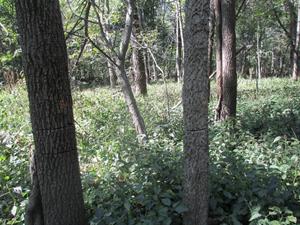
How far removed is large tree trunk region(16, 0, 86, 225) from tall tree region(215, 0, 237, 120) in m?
4.52

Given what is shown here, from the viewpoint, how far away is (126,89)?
5.54 metres

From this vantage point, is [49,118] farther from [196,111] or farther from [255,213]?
[255,213]

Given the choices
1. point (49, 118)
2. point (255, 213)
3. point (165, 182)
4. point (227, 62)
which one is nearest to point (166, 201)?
point (165, 182)

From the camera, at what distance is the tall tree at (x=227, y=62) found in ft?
22.2

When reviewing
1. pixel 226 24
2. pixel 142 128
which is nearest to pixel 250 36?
pixel 226 24

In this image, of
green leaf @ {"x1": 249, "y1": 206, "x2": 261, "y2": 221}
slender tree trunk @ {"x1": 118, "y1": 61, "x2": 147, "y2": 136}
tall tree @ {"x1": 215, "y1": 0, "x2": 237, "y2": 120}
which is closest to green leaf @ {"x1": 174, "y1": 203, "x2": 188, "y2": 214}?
green leaf @ {"x1": 249, "y1": 206, "x2": 261, "y2": 221}

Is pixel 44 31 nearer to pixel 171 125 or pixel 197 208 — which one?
pixel 197 208

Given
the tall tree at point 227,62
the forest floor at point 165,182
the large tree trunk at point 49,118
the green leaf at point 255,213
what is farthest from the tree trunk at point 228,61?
the large tree trunk at point 49,118

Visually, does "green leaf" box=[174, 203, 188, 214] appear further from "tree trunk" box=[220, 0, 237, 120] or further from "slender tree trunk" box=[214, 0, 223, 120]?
"slender tree trunk" box=[214, 0, 223, 120]

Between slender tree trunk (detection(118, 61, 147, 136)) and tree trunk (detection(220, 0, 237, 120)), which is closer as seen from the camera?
slender tree trunk (detection(118, 61, 147, 136))

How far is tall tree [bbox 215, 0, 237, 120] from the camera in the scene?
22.2 ft

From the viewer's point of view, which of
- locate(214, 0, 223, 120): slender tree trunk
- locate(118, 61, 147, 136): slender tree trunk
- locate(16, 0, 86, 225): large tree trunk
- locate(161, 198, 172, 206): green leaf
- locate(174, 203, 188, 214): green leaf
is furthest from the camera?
locate(214, 0, 223, 120): slender tree trunk

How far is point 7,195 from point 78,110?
4.53m

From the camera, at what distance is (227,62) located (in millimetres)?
6922
